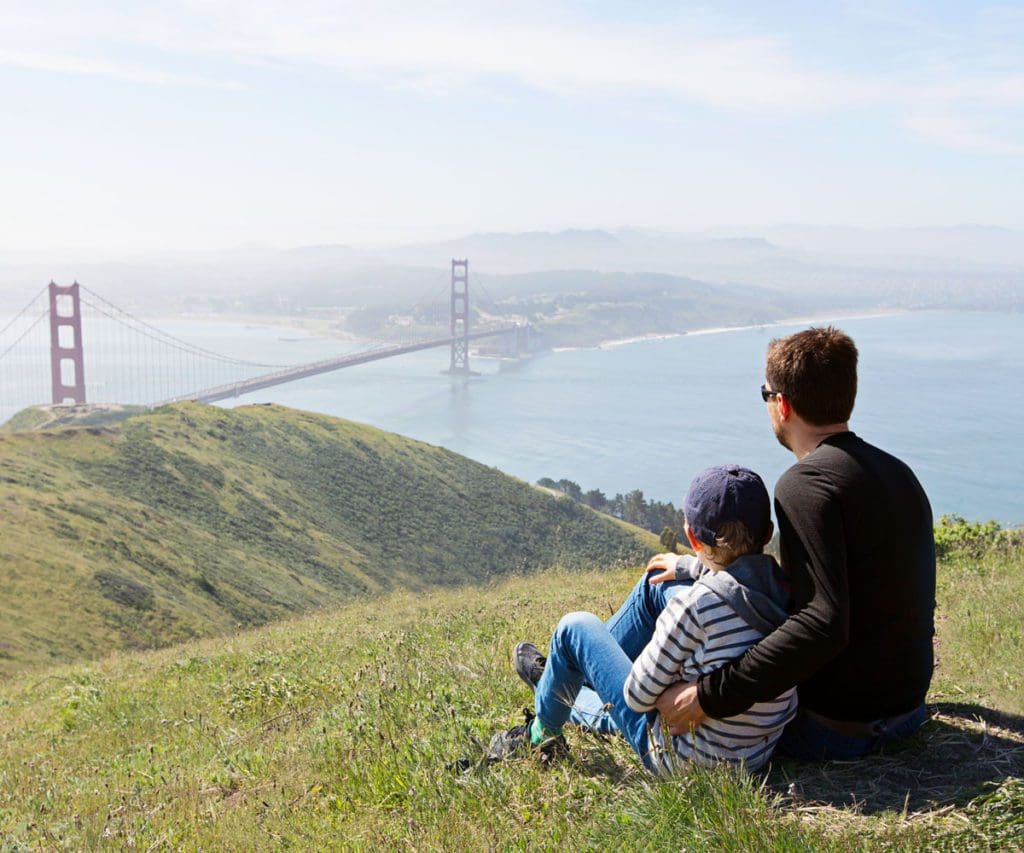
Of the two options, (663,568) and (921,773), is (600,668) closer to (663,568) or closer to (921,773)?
(663,568)

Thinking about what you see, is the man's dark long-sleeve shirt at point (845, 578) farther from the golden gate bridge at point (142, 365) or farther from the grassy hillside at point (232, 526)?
the golden gate bridge at point (142, 365)

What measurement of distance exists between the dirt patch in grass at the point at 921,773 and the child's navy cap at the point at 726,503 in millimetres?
683

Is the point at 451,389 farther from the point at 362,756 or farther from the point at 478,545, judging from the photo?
the point at 362,756

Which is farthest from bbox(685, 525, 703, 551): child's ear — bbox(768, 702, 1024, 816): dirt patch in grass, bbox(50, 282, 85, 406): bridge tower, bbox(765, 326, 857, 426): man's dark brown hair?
bbox(50, 282, 85, 406): bridge tower

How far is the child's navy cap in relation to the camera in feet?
7.43

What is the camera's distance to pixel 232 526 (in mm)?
31562

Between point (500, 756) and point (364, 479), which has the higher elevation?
point (500, 756)

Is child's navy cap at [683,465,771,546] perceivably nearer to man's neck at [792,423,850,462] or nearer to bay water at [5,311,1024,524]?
man's neck at [792,423,850,462]

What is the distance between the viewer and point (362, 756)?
2.96m

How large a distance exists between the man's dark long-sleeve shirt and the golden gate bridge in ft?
179

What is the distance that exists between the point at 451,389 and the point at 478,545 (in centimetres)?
8193

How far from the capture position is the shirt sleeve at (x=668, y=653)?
231 centimetres

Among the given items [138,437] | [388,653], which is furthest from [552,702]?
[138,437]

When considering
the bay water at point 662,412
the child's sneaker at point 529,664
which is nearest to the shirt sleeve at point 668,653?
the child's sneaker at point 529,664
